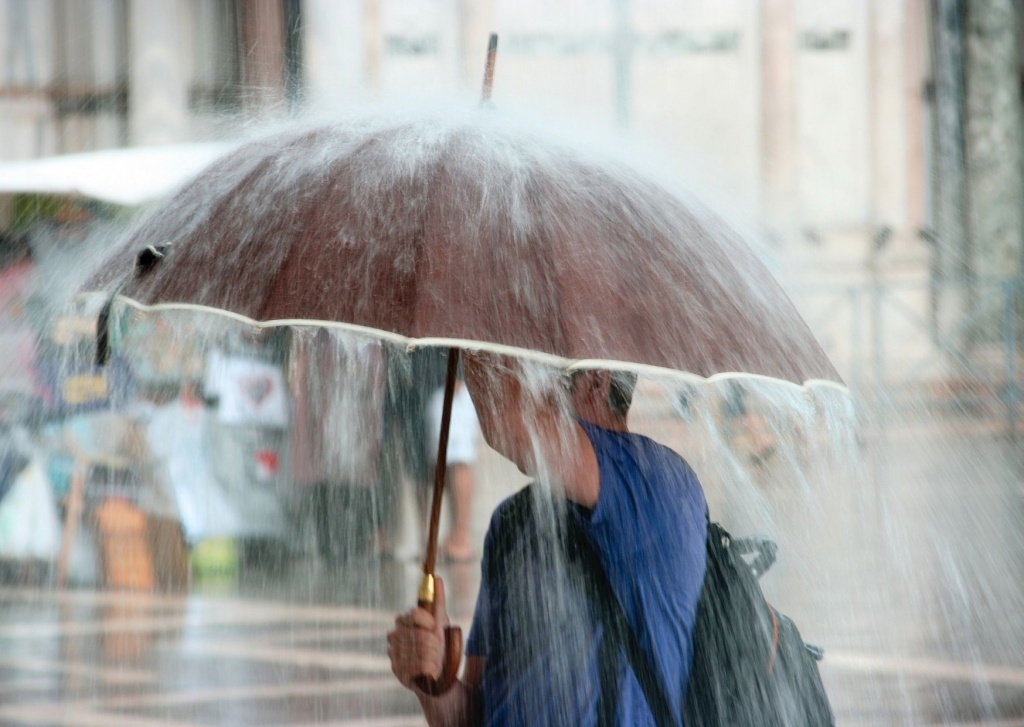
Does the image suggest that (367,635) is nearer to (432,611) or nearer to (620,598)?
(432,611)

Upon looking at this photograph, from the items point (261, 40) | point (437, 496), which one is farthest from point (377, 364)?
point (261, 40)

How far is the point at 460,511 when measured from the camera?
6828mm

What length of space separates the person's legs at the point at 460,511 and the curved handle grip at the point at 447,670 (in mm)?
4762

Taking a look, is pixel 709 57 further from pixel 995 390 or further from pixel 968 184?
pixel 995 390

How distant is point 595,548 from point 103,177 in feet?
17.9

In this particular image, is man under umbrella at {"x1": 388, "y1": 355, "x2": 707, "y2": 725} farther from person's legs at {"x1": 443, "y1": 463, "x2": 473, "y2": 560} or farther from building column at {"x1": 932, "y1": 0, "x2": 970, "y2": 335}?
building column at {"x1": 932, "y1": 0, "x2": 970, "y2": 335}

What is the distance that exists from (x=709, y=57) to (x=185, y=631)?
31.1 feet

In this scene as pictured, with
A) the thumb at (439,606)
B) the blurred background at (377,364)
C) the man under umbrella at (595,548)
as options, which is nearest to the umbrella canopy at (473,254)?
the man under umbrella at (595,548)

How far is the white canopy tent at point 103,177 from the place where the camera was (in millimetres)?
6469

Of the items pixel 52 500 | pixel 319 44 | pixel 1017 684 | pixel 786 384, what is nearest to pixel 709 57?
pixel 319 44

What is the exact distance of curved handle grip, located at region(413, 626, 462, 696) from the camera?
6.19 feet

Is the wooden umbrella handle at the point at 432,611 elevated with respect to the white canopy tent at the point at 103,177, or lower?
lower

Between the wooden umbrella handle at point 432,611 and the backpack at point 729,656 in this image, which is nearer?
the backpack at point 729,656

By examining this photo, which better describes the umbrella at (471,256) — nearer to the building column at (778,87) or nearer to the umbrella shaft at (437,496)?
the umbrella shaft at (437,496)
